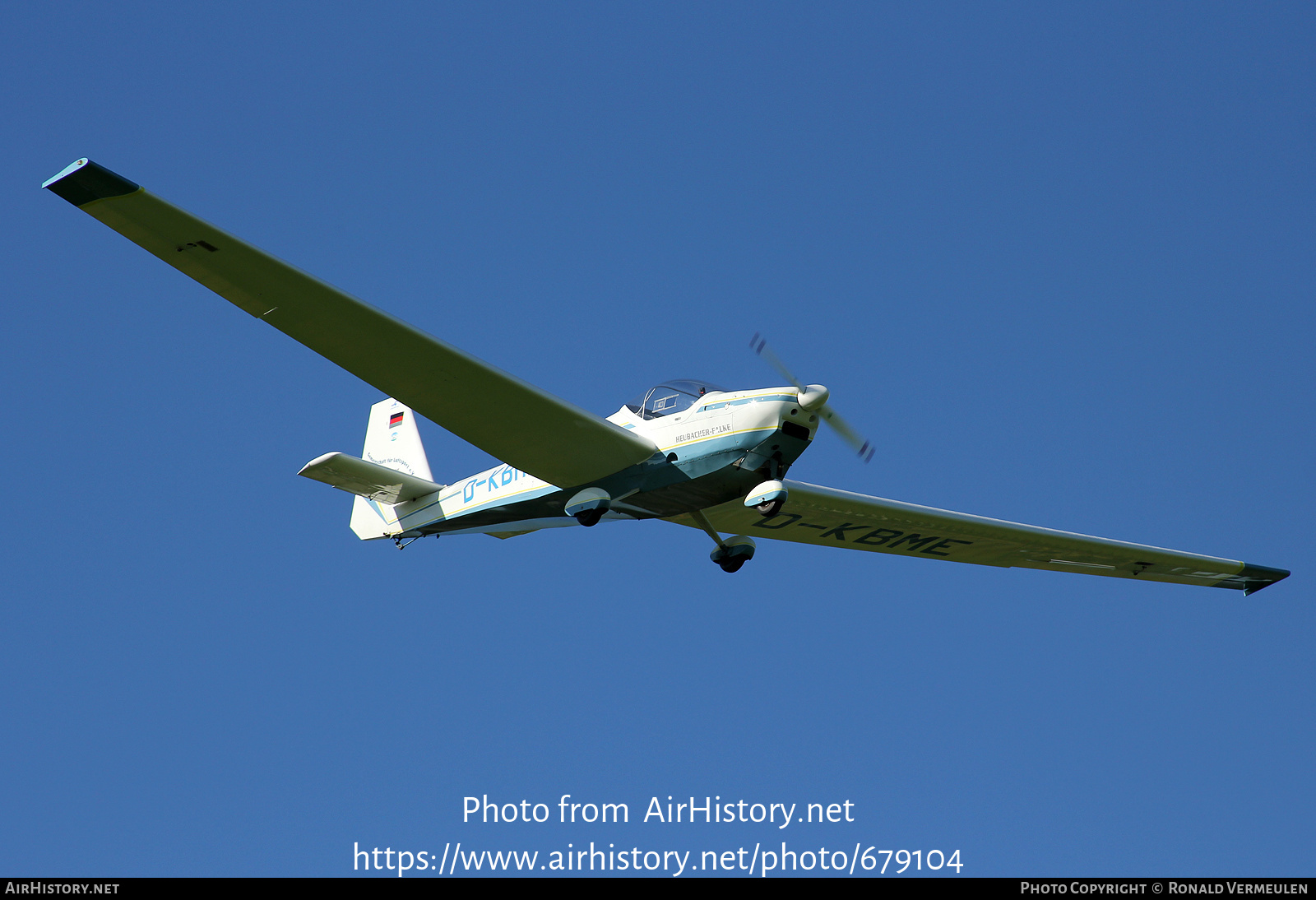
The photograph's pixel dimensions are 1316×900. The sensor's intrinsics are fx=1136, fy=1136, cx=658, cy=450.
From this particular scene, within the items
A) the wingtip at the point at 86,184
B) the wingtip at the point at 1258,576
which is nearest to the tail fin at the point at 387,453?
the wingtip at the point at 86,184

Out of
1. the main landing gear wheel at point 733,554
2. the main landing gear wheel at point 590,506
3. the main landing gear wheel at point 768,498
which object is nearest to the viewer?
the main landing gear wheel at point 768,498

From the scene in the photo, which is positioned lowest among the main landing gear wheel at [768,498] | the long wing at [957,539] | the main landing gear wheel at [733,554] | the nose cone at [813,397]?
the main landing gear wheel at [768,498]

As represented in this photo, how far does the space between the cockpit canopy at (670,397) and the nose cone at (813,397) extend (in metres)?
1.17

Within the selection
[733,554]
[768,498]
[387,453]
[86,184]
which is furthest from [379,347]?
[387,453]

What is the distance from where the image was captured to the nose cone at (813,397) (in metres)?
14.8

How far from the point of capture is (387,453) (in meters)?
21.3

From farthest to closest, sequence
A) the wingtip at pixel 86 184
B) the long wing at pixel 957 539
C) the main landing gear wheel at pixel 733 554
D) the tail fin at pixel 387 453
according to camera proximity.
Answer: the tail fin at pixel 387 453 → the long wing at pixel 957 539 → the main landing gear wheel at pixel 733 554 → the wingtip at pixel 86 184

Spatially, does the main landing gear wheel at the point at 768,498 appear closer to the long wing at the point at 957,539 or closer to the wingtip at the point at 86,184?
the long wing at the point at 957,539

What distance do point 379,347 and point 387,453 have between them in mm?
7888

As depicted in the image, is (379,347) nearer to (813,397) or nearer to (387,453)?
(813,397)

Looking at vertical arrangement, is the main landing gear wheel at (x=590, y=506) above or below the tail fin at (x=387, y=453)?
below

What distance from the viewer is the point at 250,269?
12.7 meters
